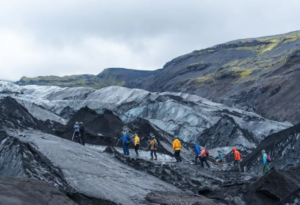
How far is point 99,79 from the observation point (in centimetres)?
17800

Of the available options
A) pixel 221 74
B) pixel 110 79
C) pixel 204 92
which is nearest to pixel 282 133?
pixel 204 92

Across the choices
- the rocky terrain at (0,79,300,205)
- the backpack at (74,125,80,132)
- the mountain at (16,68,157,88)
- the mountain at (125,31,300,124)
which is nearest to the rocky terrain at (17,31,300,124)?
the mountain at (125,31,300,124)

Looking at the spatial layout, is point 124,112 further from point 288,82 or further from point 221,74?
point 221,74

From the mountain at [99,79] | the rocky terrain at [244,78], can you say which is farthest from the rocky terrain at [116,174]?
the mountain at [99,79]

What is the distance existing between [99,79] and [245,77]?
101270 millimetres

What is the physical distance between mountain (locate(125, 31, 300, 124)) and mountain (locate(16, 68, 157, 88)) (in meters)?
36.9

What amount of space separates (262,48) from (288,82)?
173ft

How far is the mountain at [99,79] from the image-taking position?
160 m

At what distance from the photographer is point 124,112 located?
52.6m

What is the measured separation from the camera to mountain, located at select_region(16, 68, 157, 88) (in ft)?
525

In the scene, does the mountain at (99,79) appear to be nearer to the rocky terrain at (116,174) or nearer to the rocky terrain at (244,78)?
the rocky terrain at (244,78)

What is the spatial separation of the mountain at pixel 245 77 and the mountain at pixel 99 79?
121 feet

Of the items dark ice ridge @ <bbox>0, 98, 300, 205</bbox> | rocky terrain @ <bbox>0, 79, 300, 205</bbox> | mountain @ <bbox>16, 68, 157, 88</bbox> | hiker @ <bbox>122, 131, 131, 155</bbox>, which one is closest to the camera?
rocky terrain @ <bbox>0, 79, 300, 205</bbox>

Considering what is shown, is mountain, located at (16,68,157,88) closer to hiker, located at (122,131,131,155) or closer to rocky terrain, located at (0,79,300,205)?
rocky terrain, located at (0,79,300,205)
